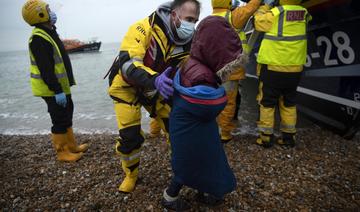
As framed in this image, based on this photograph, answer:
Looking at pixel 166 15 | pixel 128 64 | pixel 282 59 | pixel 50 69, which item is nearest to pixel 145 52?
pixel 128 64

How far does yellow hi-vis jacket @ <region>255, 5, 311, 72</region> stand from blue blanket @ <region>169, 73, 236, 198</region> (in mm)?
2040

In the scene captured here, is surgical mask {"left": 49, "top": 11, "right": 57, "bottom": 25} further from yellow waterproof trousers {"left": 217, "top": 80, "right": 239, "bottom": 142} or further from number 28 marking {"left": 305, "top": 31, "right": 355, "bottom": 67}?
number 28 marking {"left": 305, "top": 31, "right": 355, "bottom": 67}

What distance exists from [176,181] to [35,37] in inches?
105

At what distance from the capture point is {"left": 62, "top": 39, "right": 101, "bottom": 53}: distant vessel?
4691 centimetres

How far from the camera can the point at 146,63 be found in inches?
95.0

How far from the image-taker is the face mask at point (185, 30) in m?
2.21

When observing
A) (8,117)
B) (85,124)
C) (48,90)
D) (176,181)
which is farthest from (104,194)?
(8,117)

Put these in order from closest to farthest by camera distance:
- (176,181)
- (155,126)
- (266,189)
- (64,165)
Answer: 1. (176,181)
2. (266,189)
3. (64,165)
4. (155,126)

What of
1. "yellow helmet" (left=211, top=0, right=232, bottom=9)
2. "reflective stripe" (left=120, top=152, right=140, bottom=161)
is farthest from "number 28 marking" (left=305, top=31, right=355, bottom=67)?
"reflective stripe" (left=120, top=152, right=140, bottom=161)

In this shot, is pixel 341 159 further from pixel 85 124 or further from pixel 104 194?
pixel 85 124

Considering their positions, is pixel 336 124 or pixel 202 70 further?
pixel 336 124

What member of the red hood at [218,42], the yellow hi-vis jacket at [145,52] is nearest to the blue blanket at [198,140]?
the red hood at [218,42]

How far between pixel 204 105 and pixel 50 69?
2.48m

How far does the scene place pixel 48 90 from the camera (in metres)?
3.45
